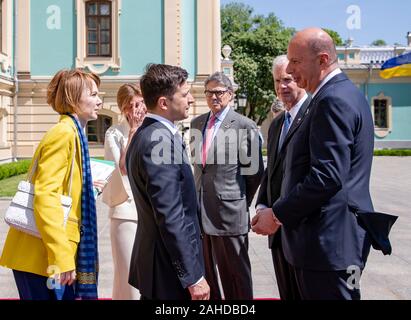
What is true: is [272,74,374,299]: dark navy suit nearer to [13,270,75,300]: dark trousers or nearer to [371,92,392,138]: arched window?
[13,270,75,300]: dark trousers

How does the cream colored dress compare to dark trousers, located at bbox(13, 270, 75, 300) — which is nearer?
dark trousers, located at bbox(13, 270, 75, 300)

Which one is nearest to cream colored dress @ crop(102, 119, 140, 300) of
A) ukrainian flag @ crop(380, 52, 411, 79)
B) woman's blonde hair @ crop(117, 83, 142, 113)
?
woman's blonde hair @ crop(117, 83, 142, 113)

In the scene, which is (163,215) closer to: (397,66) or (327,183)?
(327,183)

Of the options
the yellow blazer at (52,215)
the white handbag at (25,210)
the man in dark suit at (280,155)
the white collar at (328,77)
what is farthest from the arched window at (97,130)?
the white collar at (328,77)

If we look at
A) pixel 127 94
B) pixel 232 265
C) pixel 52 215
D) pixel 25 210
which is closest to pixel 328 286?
pixel 52 215

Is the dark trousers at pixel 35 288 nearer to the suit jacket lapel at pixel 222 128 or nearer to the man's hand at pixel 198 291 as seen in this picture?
the man's hand at pixel 198 291

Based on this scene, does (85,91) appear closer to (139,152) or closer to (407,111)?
(139,152)

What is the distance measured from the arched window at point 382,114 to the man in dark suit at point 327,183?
36.1 metres

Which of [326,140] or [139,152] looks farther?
[139,152]

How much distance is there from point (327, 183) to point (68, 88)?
5.08ft

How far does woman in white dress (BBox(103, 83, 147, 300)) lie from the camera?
449 cm
